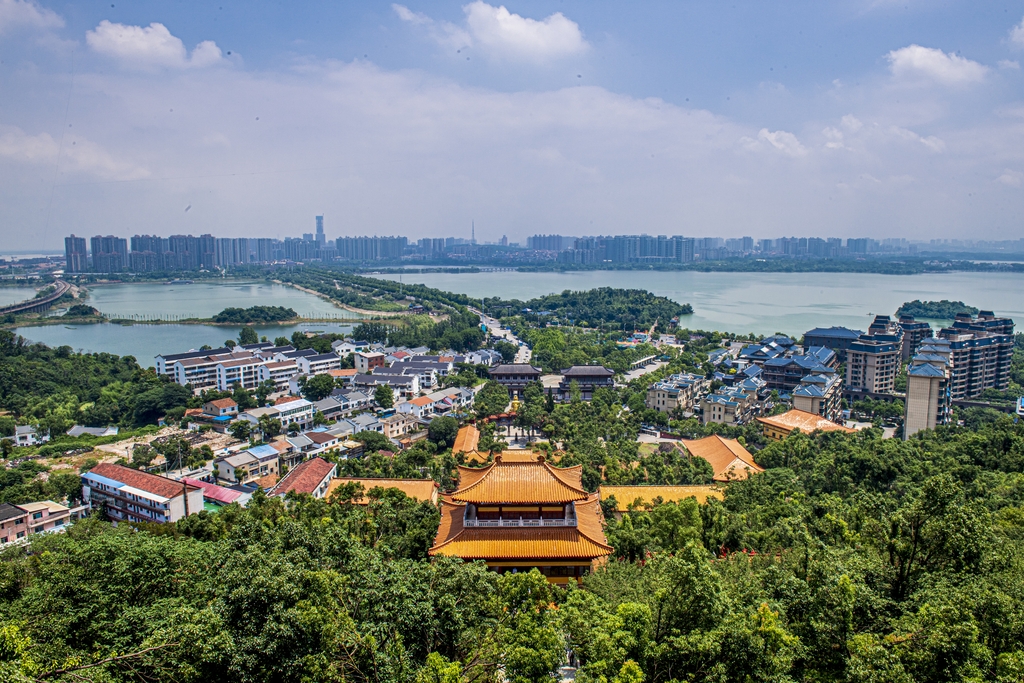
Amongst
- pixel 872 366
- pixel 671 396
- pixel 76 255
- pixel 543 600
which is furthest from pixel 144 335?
pixel 76 255

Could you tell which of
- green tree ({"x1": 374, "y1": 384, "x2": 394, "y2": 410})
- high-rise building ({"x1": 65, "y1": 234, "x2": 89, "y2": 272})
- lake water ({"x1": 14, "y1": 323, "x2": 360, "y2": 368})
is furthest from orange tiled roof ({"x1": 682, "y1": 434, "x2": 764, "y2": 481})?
high-rise building ({"x1": 65, "y1": 234, "x2": 89, "y2": 272})

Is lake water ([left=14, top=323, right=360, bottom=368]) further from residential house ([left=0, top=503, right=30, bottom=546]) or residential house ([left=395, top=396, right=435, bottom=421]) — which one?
residential house ([left=0, top=503, right=30, bottom=546])

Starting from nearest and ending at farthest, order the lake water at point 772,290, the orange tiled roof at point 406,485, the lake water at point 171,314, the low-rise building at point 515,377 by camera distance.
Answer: the orange tiled roof at point 406,485
the low-rise building at point 515,377
the lake water at point 171,314
the lake water at point 772,290

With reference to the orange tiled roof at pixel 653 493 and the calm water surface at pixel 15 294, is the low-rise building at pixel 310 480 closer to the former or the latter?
the orange tiled roof at pixel 653 493

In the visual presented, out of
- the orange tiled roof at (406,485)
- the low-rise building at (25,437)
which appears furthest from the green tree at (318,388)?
the orange tiled roof at (406,485)

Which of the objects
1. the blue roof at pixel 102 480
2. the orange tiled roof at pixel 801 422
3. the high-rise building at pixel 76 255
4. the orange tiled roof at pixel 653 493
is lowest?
the blue roof at pixel 102 480

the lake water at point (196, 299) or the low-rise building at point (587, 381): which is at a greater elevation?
the lake water at point (196, 299)

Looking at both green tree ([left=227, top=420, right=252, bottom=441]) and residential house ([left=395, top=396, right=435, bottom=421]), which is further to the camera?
residential house ([left=395, top=396, right=435, bottom=421])
